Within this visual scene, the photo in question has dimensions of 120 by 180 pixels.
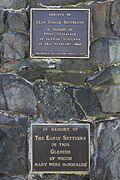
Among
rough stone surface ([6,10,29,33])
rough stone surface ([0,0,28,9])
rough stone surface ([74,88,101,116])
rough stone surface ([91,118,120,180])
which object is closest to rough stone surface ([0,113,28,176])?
rough stone surface ([74,88,101,116])

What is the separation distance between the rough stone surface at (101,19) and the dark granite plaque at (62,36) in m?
0.08

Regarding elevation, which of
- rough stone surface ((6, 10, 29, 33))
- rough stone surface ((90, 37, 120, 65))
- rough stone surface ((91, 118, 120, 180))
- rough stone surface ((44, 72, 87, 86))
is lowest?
rough stone surface ((91, 118, 120, 180))

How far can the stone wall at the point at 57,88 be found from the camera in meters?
3.66

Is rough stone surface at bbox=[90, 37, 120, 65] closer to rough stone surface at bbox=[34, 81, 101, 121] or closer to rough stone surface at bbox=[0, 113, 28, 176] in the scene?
rough stone surface at bbox=[34, 81, 101, 121]

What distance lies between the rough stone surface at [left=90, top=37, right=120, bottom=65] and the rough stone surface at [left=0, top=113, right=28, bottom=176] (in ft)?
2.93

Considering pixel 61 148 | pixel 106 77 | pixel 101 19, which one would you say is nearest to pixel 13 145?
pixel 61 148

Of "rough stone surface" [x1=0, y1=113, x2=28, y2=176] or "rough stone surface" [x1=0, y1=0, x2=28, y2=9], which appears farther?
"rough stone surface" [x1=0, y1=0, x2=28, y2=9]

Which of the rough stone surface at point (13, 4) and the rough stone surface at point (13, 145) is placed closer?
the rough stone surface at point (13, 145)

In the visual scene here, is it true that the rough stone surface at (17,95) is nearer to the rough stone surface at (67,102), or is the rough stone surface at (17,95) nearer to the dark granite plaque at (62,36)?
the rough stone surface at (67,102)

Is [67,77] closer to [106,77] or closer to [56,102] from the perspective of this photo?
[56,102]

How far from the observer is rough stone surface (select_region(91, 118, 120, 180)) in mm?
3594

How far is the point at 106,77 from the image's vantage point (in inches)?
145

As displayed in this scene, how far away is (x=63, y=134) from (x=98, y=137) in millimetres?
323

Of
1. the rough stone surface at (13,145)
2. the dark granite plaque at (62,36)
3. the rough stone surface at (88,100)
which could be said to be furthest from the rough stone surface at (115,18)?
the rough stone surface at (13,145)
